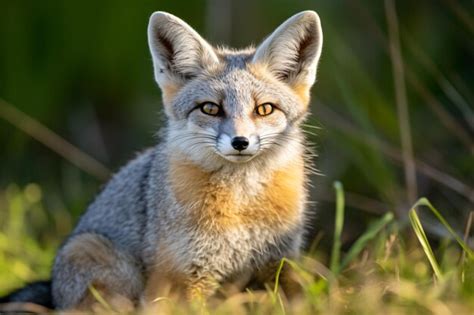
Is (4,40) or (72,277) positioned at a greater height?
(4,40)

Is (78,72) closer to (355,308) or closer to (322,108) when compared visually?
(322,108)

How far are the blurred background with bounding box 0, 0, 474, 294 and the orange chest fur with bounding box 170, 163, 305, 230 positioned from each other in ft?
2.36

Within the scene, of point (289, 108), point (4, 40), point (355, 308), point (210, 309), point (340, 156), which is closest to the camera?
point (355, 308)

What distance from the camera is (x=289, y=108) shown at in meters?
5.43

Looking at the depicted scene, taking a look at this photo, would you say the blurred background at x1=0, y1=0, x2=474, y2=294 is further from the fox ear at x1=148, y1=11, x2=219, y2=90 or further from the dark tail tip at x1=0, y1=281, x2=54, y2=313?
the fox ear at x1=148, y1=11, x2=219, y2=90

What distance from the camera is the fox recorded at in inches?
208

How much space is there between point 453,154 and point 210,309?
123 inches

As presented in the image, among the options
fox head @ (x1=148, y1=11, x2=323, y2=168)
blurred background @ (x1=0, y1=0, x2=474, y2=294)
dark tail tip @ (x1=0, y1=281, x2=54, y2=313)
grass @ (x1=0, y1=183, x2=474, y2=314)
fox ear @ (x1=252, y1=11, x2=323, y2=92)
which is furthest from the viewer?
blurred background @ (x1=0, y1=0, x2=474, y2=294)

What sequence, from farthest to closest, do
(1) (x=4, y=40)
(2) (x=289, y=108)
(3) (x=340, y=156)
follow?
Answer: (1) (x=4, y=40), (3) (x=340, y=156), (2) (x=289, y=108)

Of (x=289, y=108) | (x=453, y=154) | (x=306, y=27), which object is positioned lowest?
(x=453, y=154)

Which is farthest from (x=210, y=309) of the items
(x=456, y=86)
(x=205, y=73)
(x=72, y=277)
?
(x=456, y=86)

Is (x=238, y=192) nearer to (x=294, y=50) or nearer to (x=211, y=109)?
(x=211, y=109)

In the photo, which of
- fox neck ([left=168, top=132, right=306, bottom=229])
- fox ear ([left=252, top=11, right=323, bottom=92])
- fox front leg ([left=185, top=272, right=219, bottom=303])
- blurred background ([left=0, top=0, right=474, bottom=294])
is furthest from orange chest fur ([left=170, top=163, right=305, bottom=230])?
blurred background ([left=0, top=0, right=474, bottom=294])

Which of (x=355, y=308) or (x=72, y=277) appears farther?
(x=72, y=277)
